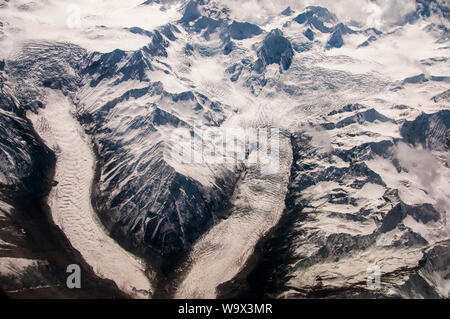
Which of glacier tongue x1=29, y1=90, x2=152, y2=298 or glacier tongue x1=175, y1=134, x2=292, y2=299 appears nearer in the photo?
glacier tongue x1=29, y1=90, x2=152, y2=298

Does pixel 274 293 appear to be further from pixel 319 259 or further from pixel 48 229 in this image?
pixel 48 229

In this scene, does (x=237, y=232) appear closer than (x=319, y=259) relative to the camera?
No

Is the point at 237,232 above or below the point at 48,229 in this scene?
below

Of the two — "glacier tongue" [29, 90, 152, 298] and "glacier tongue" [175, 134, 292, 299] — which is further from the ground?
"glacier tongue" [29, 90, 152, 298]

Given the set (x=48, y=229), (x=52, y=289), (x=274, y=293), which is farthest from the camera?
(x=48, y=229)

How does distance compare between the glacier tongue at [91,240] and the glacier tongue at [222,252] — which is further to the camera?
the glacier tongue at [222,252]

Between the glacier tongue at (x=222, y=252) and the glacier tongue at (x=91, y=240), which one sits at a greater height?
the glacier tongue at (x=91, y=240)

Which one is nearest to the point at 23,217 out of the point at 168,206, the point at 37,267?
the point at 37,267

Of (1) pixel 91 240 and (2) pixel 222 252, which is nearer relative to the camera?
(1) pixel 91 240

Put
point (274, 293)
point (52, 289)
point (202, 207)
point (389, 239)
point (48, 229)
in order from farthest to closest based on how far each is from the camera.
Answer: point (202, 207) → point (389, 239) → point (48, 229) → point (274, 293) → point (52, 289)

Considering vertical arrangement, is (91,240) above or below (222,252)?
above
